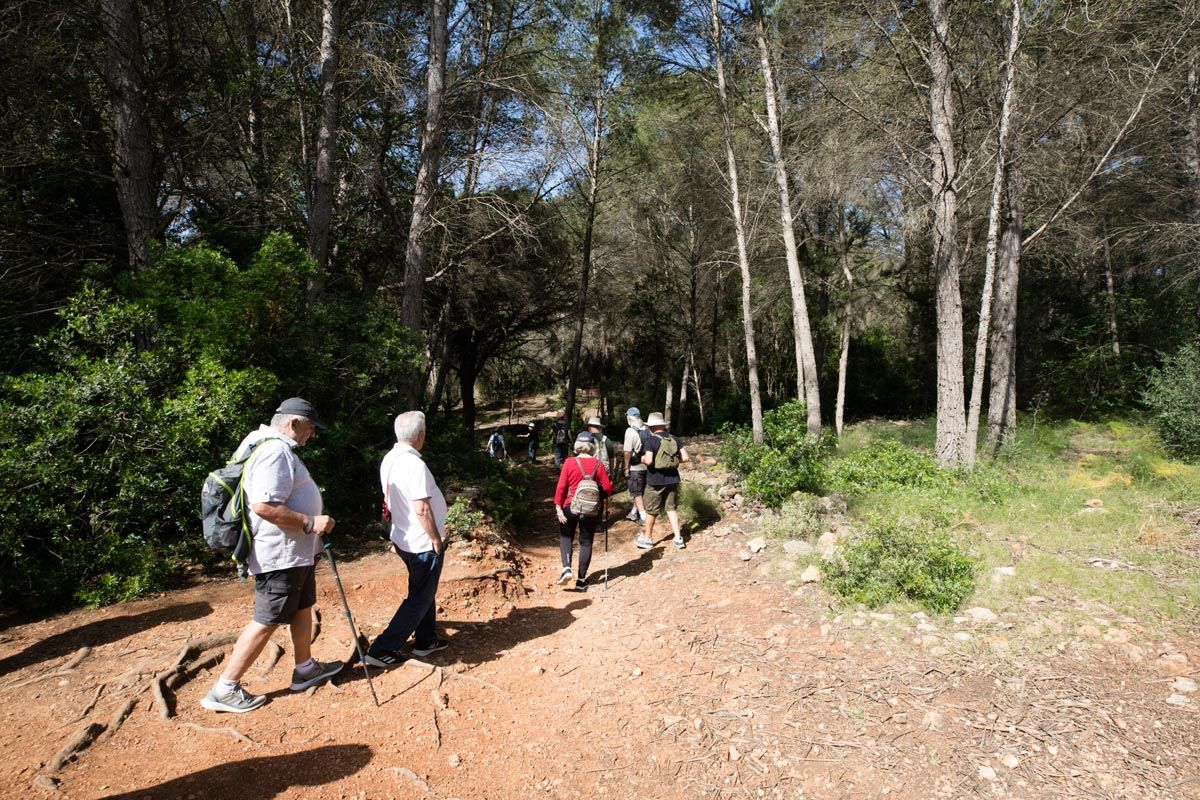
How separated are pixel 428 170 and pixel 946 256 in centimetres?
876

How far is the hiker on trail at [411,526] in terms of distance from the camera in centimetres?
388

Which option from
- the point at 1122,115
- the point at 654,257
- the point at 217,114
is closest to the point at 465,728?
the point at 217,114

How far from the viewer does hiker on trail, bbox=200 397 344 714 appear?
3.28 meters

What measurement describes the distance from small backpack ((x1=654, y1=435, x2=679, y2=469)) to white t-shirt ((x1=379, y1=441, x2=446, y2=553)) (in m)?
3.60

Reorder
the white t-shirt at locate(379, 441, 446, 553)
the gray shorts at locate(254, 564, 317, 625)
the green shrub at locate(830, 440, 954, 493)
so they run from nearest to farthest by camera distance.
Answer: the gray shorts at locate(254, 564, 317, 625)
the white t-shirt at locate(379, 441, 446, 553)
the green shrub at locate(830, 440, 954, 493)

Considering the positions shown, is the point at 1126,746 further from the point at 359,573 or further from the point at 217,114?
the point at 217,114

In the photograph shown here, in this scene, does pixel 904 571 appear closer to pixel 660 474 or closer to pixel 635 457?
pixel 660 474

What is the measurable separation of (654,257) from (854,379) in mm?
11105

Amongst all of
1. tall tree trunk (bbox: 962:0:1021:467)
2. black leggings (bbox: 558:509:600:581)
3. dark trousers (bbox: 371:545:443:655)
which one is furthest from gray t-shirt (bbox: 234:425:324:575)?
tall tree trunk (bbox: 962:0:1021:467)

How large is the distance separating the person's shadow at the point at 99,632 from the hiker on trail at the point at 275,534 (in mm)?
1725

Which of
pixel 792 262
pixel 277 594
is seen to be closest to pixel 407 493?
pixel 277 594

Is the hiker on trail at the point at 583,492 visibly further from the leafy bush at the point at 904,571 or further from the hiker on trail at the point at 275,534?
the hiker on trail at the point at 275,534

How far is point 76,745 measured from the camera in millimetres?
3027

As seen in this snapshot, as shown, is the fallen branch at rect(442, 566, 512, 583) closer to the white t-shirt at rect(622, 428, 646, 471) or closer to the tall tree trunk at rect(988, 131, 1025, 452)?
the white t-shirt at rect(622, 428, 646, 471)
